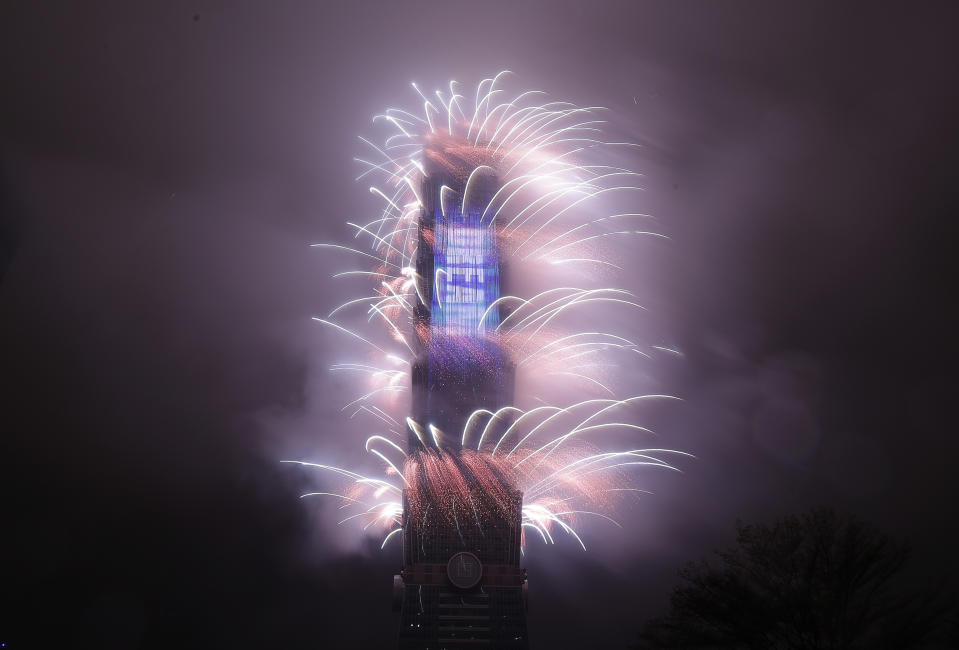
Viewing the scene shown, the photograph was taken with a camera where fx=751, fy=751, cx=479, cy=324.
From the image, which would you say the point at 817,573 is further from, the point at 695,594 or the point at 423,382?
the point at 423,382

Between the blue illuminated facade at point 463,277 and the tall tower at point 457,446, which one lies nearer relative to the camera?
the tall tower at point 457,446

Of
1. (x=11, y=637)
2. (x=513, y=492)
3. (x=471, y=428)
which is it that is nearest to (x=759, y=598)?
(x=513, y=492)

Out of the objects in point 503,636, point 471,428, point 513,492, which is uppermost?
point 471,428

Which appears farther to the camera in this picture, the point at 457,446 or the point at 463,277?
the point at 457,446

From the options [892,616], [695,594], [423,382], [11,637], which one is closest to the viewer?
Result: [892,616]

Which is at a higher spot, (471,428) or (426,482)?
(471,428)

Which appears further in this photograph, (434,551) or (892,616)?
(434,551)

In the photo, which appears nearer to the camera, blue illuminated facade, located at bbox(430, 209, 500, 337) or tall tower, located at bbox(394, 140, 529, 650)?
tall tower, located at bbox(394, 140, 529, 650)

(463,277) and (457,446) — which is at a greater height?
(463,277)
